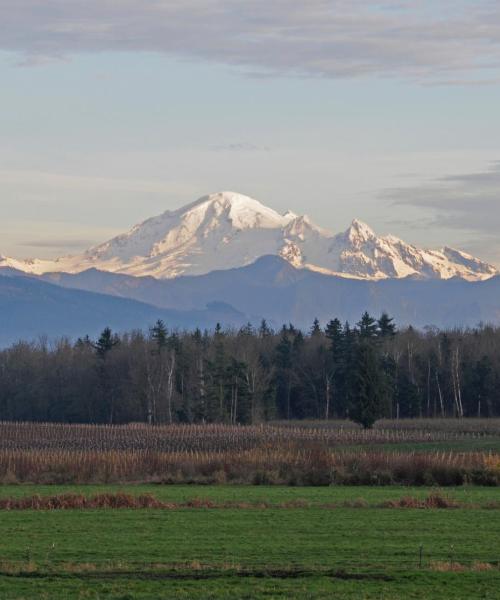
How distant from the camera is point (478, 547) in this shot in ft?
105

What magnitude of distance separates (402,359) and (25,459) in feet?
288

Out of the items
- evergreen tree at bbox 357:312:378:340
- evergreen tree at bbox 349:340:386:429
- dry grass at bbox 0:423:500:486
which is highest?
evergreen tree at bbox 357:312:378:340

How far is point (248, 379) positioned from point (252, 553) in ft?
340

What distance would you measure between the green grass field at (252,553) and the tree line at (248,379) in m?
86.5

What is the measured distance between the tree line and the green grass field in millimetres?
86536

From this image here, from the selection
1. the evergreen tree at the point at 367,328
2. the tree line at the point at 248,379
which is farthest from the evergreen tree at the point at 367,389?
the evergreen tree at the point at 367,328

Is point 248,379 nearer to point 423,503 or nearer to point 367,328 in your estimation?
point 367,328

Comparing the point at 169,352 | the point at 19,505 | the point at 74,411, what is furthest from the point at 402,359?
the point at 19,505

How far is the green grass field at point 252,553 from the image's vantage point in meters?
25.3

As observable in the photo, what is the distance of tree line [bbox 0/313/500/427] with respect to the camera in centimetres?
13275

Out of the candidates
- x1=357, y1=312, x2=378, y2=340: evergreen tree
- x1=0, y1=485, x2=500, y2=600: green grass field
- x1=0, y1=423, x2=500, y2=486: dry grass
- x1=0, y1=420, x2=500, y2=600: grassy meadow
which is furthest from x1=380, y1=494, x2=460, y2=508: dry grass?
x1=357, y1=312, x2=378, y2=340: evergreen tree

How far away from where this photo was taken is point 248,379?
134500 millimetres

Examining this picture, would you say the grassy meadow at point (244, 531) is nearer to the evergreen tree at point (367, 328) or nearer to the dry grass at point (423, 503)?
the dry grass at point (423, 503)

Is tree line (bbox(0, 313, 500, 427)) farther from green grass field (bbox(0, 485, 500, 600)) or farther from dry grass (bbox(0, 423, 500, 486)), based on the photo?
green grass field (bbox(0, 485, 500, 600))
